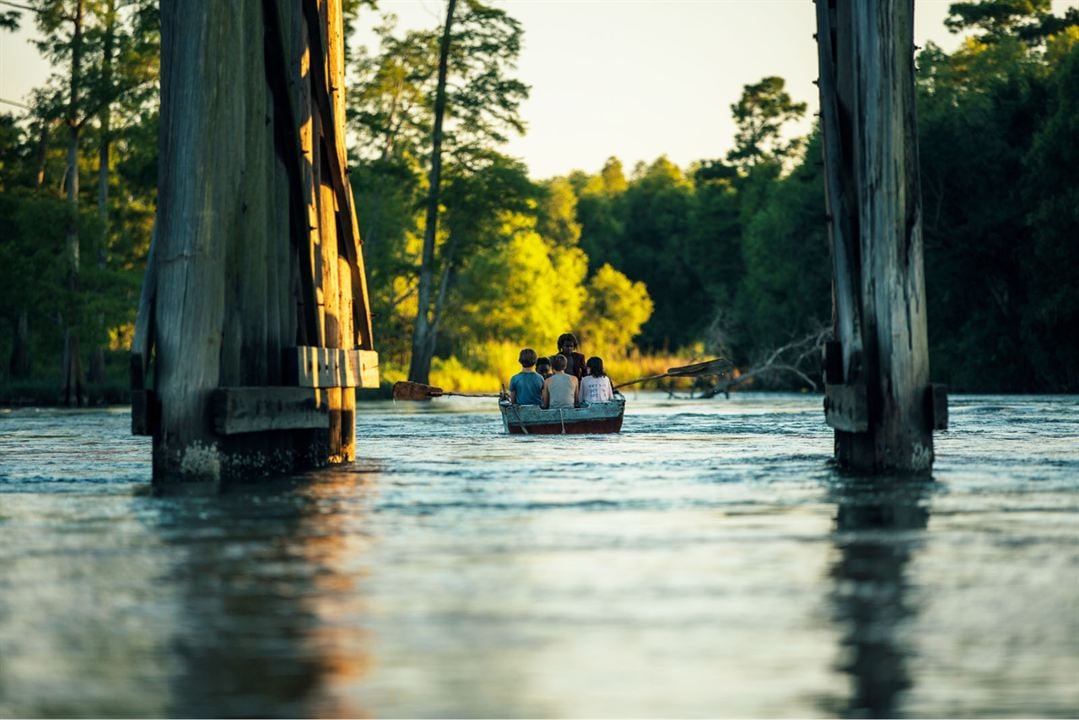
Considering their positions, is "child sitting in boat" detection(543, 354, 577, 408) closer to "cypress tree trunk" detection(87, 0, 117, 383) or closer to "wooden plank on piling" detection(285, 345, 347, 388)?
"wooden plank on piling" detection(285, 345, 347, 388)

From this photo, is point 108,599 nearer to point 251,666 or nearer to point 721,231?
point 251,666

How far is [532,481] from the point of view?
1614 centimetres

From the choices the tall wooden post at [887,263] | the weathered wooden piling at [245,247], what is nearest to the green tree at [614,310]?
the weathered wooden piling at [245,247]

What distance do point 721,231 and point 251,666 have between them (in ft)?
315

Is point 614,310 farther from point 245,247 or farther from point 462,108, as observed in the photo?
point 245,247

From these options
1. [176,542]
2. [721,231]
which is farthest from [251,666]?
[721,231]

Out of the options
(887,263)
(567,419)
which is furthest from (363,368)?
(567,419)

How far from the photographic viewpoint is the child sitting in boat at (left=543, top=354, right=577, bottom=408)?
26.9 m

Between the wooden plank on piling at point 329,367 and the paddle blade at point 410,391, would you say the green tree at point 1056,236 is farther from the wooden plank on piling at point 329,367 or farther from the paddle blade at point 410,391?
the wooden plank on piling at point 329,367

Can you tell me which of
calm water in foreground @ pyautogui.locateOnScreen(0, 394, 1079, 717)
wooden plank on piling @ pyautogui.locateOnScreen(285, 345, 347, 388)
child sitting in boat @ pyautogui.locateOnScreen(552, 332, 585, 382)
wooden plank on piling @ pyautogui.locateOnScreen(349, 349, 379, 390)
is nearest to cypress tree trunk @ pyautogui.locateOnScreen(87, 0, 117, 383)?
child sitting in boat @ pyautogui.locateOnScreen(552, 332, 585, 382)

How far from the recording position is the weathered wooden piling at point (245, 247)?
44.0 feet

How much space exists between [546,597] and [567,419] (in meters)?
19.0

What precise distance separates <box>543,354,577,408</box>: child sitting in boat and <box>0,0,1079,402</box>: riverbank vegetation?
68.8 ft

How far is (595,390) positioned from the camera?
2725cm
